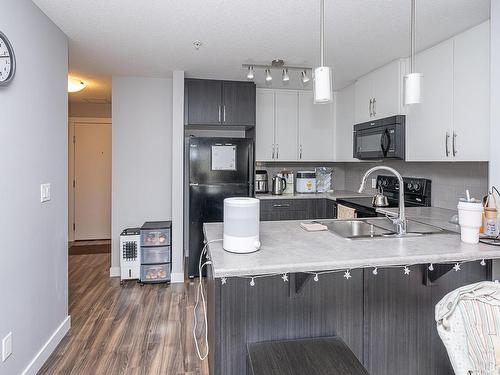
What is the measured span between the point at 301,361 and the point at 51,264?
1877mm

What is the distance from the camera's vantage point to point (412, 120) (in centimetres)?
288

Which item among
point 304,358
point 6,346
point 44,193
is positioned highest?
point 44,193

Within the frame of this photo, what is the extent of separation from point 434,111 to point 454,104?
21cm

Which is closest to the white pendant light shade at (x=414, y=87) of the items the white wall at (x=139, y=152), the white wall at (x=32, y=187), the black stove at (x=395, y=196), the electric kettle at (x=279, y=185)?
the black stove at (x=395, y=196)

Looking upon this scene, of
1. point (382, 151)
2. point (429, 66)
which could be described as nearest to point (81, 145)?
point (382, 151)

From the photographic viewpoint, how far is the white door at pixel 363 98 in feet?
11.3

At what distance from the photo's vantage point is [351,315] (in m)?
1.63

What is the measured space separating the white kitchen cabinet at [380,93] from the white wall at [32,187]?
2.85m

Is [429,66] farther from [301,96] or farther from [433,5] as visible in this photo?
[301,96]

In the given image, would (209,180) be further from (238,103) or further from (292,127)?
(292,127)

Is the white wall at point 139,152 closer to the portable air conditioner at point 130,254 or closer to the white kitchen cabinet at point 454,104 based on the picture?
the portable air conditioner at point 130,254

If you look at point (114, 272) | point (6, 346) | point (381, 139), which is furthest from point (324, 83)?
point (114, 272)

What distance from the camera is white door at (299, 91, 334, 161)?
4.24 metres

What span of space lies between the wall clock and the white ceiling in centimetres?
54
